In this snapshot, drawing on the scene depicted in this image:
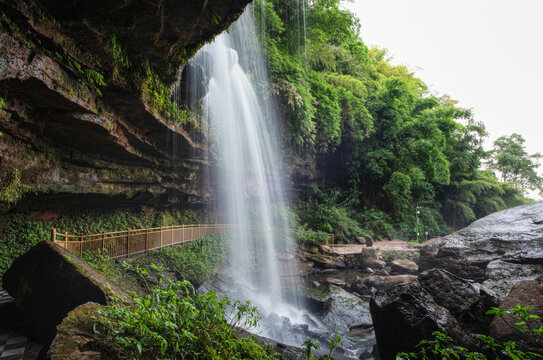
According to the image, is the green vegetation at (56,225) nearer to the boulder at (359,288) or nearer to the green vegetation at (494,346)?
the boulder at (359,288)

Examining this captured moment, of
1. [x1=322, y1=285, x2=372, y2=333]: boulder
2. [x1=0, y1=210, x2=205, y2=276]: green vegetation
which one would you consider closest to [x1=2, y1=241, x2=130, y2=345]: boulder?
[x1=0, y1=210, x2=205, y2=276]: green vegetation

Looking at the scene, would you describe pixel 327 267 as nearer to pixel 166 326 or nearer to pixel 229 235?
pixel 229 235

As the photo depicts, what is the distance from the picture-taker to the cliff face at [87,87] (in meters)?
4.49

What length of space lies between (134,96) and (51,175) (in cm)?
347

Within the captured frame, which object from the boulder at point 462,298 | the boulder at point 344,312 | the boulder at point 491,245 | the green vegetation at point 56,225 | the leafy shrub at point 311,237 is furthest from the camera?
the leafy shrub at point 311,237

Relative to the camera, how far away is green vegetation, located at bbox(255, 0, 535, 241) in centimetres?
1675

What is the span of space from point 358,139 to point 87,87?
19.4 meters

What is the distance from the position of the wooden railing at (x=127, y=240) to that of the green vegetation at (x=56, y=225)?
43 centimetres

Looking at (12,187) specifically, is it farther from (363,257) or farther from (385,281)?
(363,257)

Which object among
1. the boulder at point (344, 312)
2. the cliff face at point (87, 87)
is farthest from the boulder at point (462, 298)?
the cliff face at point (87, 87)

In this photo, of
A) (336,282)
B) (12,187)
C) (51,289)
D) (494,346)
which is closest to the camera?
(494,346)

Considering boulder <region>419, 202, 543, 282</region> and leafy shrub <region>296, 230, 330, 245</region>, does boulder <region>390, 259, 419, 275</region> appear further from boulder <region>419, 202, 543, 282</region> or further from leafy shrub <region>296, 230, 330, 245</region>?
leafy shrub <region>296, 230, 330, 245</region>

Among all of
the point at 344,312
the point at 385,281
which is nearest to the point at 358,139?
the point at 385,281

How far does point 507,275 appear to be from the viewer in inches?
247
